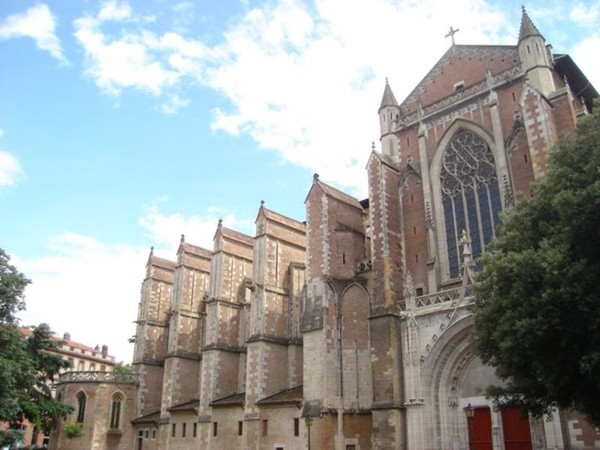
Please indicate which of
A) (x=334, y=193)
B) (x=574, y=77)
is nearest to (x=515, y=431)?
(x=334, y=193)

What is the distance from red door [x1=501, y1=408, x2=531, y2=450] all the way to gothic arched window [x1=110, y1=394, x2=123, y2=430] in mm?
27550

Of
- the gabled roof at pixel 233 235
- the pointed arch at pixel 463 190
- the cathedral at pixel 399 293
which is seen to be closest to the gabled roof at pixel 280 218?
the cathedral at pixel 399 293

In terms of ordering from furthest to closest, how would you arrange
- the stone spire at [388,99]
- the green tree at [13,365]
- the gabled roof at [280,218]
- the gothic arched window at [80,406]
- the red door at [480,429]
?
1. the gothic arched window at [80,406]
2. the gabled roof at [280,218]
3. the stone spire at [388,99]
4. the green tree at [13,365]
5. the red door at [480,429]

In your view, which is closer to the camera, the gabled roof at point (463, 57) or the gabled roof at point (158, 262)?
the gabled roof at point (463, 57)

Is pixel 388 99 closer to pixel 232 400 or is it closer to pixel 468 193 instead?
pixel 468 193

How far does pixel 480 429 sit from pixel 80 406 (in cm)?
2835

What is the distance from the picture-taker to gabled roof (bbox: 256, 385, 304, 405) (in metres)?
27.1

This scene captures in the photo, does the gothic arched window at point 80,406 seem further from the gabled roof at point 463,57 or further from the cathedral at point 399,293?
the gabled roof at point 463,57

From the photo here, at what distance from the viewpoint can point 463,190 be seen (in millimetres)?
25906

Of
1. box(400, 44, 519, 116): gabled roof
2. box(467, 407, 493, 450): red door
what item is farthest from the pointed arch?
box(467, 407, 493, 450): red door

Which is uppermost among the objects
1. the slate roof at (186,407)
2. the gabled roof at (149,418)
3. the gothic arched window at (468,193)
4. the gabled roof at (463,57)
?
the gabled roof at (463,57)

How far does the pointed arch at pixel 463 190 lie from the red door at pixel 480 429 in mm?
5928

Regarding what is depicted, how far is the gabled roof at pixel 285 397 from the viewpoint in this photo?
27.1 metres

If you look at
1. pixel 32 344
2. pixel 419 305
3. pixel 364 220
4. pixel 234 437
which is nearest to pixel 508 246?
pixel 419 305
